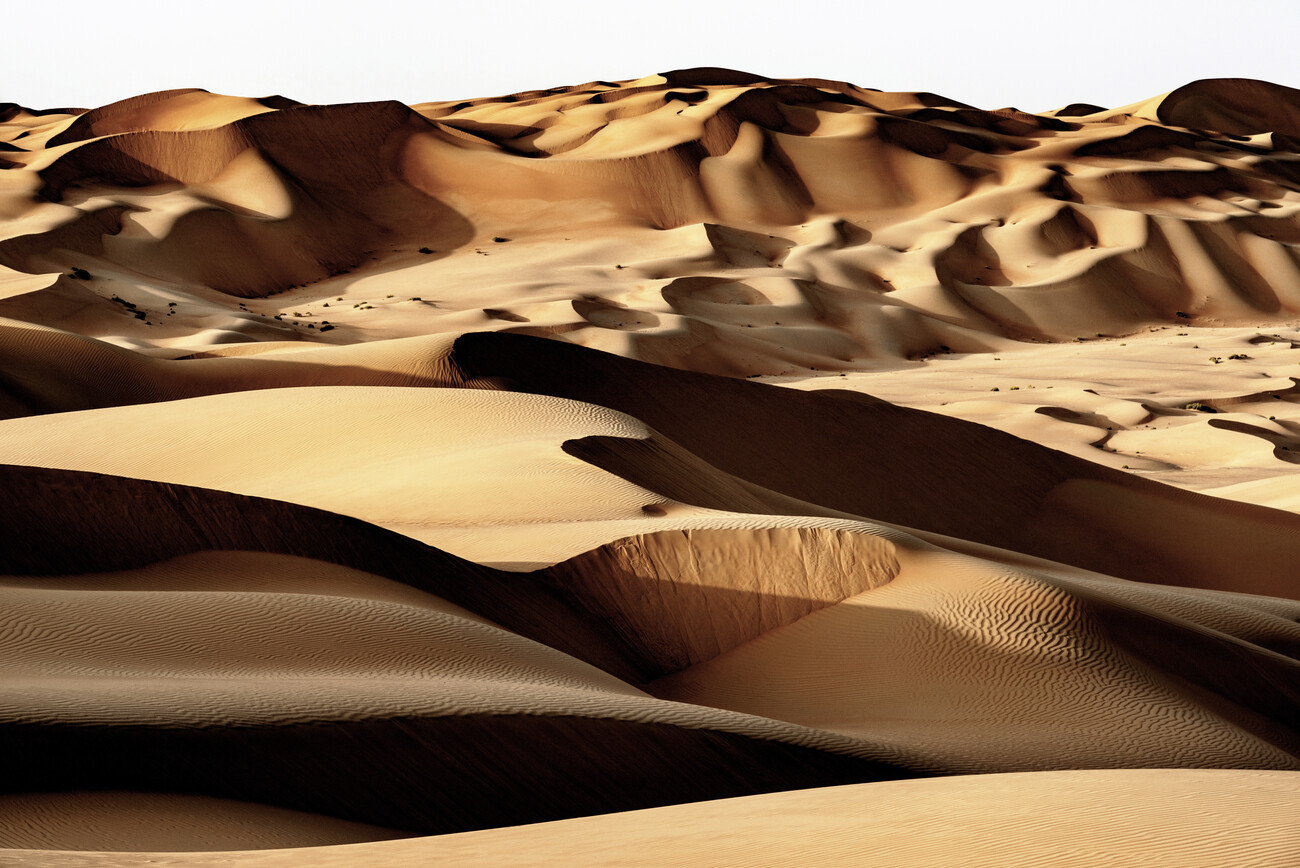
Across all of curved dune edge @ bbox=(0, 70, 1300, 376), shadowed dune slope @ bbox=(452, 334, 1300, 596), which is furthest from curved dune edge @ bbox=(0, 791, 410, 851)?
curved dune edge @ bbox=(0, 70, 1300, 376)

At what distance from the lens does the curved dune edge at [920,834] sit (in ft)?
8.04

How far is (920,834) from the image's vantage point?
2.72 m

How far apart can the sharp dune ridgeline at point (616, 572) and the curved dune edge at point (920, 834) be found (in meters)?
0.02

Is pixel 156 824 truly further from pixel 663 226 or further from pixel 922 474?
pixel 663 226

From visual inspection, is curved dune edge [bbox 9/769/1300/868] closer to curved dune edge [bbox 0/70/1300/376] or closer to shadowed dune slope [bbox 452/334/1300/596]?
shadowed dune slope [bbox 452/334/1300/596]

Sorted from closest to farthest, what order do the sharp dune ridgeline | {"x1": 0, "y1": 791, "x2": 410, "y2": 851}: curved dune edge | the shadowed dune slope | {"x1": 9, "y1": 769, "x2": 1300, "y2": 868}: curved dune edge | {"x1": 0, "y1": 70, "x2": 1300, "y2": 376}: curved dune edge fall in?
{"x1": 9, "y1": 769, "x2": 1300, "y2": 868}: curved dune edge, {"x1": 0, "y1": 791, "x2": 410, "y2": 851}: curved dune edge, the sharp dune ridgeline, the shadowed dune slope, {"x1": 0, "y1": 70, "x2": 1300, "y2": 376}: curved dune edge

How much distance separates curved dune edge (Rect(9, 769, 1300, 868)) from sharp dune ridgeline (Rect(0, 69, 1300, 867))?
0.02 m

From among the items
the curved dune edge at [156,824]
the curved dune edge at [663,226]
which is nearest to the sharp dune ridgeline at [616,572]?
the curved dune edge at [156,824]

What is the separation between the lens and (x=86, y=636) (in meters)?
4.48

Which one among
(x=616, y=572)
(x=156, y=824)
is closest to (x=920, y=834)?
(x=156, y=824)

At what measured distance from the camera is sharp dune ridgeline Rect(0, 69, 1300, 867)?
3277 millimetres

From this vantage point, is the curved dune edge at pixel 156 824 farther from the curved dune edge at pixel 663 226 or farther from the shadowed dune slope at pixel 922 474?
the curved dune edge at pixel 663 226

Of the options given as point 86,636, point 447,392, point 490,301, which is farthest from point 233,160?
point 86,636

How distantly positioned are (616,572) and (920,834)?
402 cm
